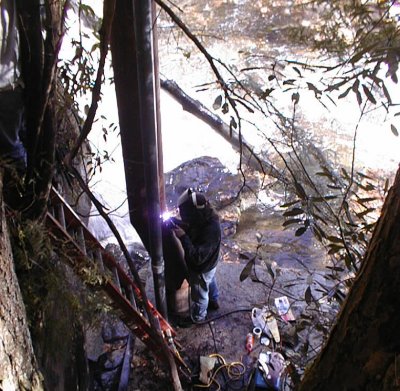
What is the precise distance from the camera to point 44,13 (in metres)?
1.53

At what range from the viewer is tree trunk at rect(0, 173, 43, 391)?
3.27ft

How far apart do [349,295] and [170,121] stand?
28.4 ft

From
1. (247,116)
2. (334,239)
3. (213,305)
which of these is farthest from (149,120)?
(247,116)

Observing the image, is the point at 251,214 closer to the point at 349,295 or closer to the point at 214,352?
the point at 214,352

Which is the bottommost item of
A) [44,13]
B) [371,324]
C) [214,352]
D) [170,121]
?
[214,352]

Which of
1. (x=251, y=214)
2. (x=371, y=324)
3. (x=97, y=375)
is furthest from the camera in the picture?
(x=251, y=214)

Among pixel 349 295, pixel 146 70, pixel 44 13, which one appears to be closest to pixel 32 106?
pixel 44 13

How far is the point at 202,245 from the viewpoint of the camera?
11.9ft

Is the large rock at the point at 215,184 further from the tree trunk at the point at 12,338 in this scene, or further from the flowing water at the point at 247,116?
the tree trunk at the point at 12,338

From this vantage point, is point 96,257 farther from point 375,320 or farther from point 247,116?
point 247,116

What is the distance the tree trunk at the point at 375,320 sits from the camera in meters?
0.82

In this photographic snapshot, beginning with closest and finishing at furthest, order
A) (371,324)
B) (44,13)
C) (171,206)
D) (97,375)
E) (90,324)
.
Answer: (371,324)
(44,13)
(90,324)
(97,375)
(171,206)

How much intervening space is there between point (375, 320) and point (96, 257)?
1882 mm

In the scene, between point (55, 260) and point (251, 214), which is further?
point (251, 214)
